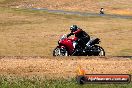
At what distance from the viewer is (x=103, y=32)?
40750 millimetres

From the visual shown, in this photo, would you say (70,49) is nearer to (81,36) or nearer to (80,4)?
(81,36)

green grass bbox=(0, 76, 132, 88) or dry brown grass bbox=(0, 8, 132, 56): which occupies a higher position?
green grass bbox=(0, 76, 132, 88)

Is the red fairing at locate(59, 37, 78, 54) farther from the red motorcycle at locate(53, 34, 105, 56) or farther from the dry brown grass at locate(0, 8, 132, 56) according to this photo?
the dry brown grass at locate(0, 8, 132, 56)

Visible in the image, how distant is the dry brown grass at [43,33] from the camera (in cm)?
2939

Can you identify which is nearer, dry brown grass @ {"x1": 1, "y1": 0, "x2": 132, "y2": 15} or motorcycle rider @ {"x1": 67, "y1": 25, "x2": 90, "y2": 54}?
motorcycle rider @ {"x1": 67, "y1": 25, "x2": 90, "y2": 54}

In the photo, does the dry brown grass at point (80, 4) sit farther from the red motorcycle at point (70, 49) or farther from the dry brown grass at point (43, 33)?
the red motorcycle at point (70, 49)

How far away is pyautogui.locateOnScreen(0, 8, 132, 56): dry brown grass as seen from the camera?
2939cm

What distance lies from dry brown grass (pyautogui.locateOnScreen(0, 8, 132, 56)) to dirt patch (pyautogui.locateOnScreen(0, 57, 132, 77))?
32.1ft

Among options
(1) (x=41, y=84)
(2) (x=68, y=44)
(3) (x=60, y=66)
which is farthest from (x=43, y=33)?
(1) (x=41, y=84)

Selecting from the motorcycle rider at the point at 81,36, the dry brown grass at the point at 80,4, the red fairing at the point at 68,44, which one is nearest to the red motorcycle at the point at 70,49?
the red fairing at the point at 68,44

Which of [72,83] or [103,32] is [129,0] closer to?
[103,32]

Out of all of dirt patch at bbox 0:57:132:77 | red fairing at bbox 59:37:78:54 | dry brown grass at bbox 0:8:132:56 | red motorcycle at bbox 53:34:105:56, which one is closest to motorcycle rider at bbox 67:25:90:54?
red motorcycle at bbox 53:34:105:56

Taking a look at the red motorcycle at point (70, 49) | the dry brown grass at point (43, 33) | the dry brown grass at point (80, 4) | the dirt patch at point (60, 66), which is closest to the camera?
the dirt patch at point (60, 66)

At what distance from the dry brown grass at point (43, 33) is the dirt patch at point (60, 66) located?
32.1ft
